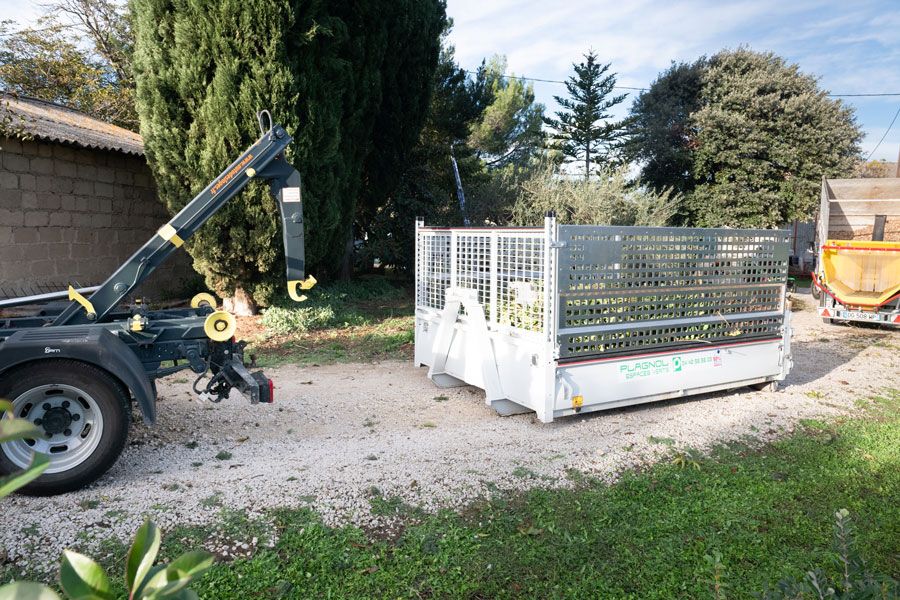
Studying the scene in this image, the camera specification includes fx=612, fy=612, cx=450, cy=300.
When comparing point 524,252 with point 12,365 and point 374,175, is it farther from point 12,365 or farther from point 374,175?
point 374,175

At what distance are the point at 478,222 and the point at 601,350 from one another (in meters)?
10.1

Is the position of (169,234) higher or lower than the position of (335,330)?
higher

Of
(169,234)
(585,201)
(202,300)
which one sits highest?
(585,201)

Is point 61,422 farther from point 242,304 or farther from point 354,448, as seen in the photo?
point 242,304

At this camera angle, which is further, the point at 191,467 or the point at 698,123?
the point at 698,123

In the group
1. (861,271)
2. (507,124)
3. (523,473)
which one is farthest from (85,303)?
(507,124)

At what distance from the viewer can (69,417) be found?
14.2ft

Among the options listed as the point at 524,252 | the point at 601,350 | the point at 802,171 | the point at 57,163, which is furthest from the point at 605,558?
the point at 802,171

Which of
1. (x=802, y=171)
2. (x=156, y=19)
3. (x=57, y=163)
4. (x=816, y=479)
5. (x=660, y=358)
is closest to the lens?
(x=816, y=479)

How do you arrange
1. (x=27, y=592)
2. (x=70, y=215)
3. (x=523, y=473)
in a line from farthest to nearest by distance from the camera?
(x=70, y=215) < (x=523, y=473) < (x=27, y=592)

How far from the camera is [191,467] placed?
4.69 m

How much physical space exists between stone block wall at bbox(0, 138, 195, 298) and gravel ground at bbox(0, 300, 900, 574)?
5227 mm

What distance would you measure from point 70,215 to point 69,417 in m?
8.26

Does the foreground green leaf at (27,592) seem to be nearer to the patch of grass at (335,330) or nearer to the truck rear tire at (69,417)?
the truck rear tire at (69,417)
